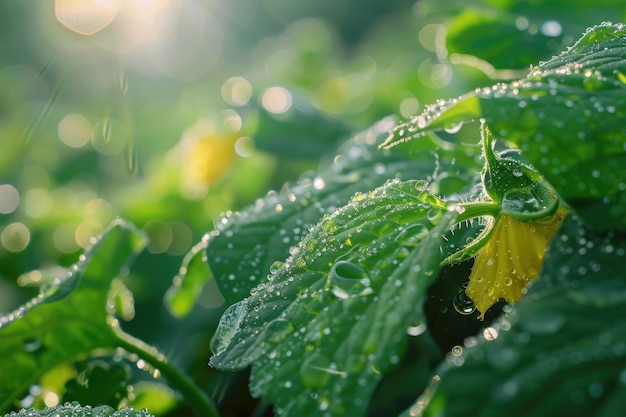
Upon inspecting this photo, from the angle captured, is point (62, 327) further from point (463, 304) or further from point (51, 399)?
point (463, 304)

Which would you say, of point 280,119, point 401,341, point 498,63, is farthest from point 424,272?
point 280,119

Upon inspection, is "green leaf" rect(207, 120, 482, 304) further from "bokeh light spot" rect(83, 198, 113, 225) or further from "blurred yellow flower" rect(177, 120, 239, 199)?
"bokeh light spot" rect(83, 198, 113, 225)

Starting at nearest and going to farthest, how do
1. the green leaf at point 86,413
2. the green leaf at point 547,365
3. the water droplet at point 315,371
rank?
the green leaf at point 547,365
the water droplet at point 315,371
the green leaf at point 86,413

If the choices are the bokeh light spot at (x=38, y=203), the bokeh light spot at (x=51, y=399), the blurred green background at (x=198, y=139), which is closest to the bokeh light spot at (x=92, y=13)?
the blurred green background at (x=198, y=139)

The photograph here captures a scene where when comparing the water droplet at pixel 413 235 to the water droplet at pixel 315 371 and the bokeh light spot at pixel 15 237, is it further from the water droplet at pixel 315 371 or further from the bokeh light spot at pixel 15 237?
the bokeh light spot at pixel 15 237

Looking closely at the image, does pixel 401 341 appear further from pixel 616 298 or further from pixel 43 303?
pixel 43 303

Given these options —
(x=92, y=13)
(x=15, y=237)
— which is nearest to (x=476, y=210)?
(x=15, y=237)
